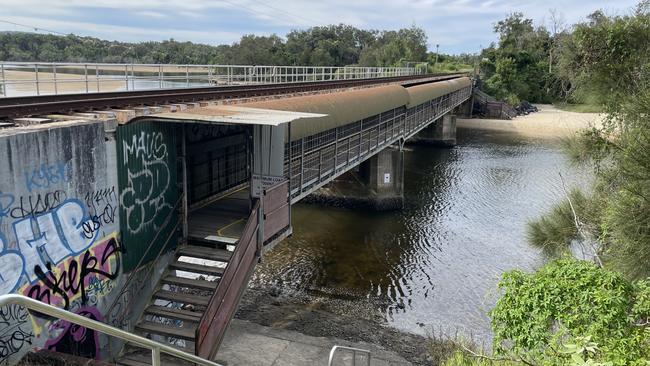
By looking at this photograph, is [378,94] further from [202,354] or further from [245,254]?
[202,354]

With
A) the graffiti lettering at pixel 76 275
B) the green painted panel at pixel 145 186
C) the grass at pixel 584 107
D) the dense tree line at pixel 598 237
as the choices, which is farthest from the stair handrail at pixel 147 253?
the grass at pixel 584 107

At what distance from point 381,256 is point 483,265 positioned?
431 centimetres

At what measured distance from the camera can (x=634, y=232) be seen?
1136 cm

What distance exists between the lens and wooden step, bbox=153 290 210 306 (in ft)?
30.8

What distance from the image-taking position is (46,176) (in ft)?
24.5

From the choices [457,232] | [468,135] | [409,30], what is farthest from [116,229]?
[409,30]

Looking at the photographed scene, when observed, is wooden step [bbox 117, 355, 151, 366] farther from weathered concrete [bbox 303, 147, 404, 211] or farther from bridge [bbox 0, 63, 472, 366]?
weathered concrete [bbox 303, 147, 404, 211]

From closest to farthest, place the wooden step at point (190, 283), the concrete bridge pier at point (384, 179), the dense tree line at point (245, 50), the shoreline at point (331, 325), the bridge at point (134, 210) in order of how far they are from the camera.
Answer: the bridge at point (134, 210), the wooden step at point (190, 283), the shoreline at point (331, 325), the concrete bridge pier at point (384, 179), the dense tree line at point (245, 50)

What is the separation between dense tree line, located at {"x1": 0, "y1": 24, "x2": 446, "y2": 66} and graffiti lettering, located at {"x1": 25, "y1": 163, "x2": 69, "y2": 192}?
25.0 m

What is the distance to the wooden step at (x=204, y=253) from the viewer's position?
10.5 m

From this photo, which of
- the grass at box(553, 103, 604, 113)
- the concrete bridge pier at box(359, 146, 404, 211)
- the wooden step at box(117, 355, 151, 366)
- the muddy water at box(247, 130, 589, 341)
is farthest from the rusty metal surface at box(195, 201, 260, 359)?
the concrete bridge pier at box(359, 146, 404, 211)

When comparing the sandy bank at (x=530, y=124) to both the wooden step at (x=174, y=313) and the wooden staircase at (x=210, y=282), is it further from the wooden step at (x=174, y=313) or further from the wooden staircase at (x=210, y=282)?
the wooden step at (x=174, y=313)

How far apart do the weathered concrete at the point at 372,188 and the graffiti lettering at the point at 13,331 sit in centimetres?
2324

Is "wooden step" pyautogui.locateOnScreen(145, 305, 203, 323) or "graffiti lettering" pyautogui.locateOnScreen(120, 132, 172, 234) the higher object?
"graffiti lettering" pyautogui.locateOnScreen(120, 132, 172, 234)
